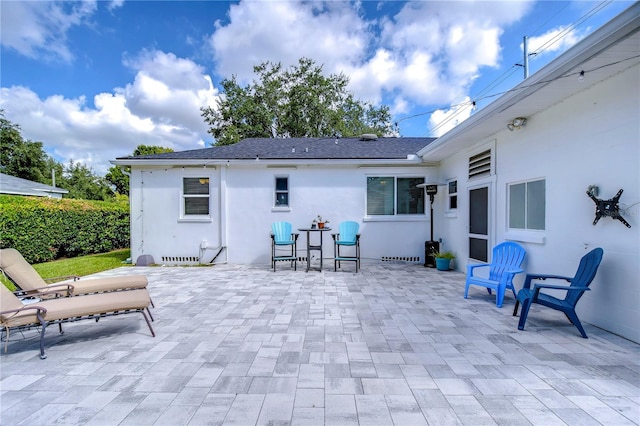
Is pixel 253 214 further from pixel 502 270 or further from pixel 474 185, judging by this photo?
pixel 502 270

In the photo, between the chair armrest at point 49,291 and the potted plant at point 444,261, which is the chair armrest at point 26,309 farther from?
the potted plant at point 444,261

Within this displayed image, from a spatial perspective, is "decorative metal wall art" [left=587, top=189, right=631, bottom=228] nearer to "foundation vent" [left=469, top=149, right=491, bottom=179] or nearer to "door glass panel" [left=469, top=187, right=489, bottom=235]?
"door glass panel" [left=469, top=187, right=489, bottom=235]

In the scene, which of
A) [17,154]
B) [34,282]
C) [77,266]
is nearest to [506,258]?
[34,282]

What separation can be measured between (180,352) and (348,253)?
5.72 metres

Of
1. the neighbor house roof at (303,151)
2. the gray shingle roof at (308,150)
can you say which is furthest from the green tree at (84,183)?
the gray shingle roof at (308,150)

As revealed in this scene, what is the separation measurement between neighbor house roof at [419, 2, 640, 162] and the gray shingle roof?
11.2ft

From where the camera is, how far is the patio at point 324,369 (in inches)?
73.9

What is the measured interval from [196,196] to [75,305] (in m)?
5.29

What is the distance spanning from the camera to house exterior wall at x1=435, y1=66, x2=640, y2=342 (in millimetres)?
3004

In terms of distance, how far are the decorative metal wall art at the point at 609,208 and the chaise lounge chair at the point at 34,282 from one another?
19.8 feet

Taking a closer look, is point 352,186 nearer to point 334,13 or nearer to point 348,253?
point 348,253

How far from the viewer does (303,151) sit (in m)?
8.80

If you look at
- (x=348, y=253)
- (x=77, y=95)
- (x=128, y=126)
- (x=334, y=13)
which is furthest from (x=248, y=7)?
(x=128, y=126)

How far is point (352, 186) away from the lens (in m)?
8.05
